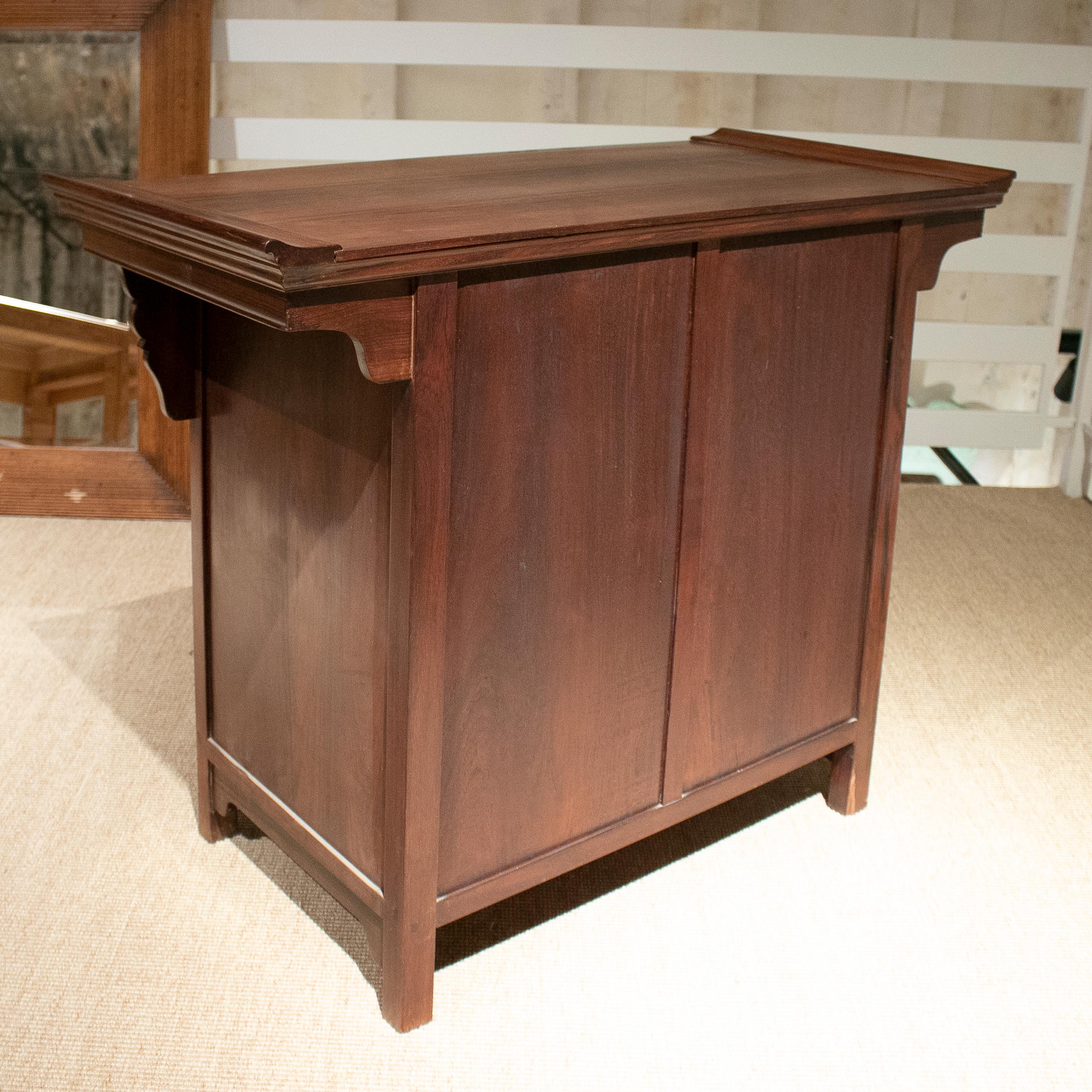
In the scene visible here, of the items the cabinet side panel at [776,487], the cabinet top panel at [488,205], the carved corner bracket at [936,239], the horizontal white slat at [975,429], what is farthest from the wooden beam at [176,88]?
the horizontal white slat at [975,429]

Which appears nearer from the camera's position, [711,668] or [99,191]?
[99,191]

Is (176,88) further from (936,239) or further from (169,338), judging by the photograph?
(936,239)

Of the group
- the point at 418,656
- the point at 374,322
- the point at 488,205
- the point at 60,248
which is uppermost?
A: the point at 488,205

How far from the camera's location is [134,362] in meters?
3.53

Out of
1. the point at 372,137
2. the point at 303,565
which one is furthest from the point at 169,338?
the point at 372,137

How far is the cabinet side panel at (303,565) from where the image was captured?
1694 mm

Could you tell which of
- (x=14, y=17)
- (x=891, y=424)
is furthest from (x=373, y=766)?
(x=14, y=17)

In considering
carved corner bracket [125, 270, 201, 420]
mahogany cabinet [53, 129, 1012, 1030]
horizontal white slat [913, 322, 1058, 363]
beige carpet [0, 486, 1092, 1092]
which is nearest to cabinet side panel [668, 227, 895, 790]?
mahogany cabinet [53, 129, 1012, 1030]

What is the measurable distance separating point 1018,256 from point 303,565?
2716 millimetres

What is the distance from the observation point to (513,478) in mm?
1691

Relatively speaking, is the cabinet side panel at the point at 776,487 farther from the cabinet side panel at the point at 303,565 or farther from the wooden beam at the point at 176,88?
the wooden beam at the point at 176,88

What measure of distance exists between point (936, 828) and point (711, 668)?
0.58 metres

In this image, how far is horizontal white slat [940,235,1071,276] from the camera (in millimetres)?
3836

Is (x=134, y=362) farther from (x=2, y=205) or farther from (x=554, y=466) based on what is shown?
(x=554, y=466)
